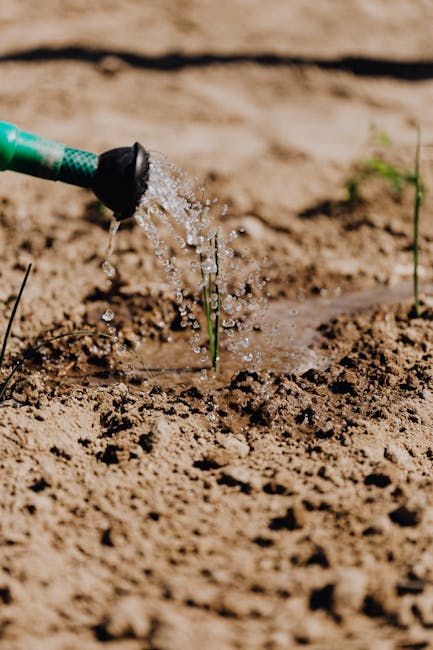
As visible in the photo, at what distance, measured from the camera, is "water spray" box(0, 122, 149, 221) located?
182cm

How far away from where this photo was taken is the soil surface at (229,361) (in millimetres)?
1583

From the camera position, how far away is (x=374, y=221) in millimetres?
3428

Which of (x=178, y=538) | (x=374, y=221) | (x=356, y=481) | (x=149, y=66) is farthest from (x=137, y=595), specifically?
(x=149, y=66)

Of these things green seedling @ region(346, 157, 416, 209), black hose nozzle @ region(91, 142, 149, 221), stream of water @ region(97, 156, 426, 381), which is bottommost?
stream of water @ region(97, 156, 426, 381)

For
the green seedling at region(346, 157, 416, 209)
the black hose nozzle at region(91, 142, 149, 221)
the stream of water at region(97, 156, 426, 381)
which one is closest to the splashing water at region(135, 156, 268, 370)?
the stream of water at region(97, 156, 426, 381)

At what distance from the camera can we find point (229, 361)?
2.63 m

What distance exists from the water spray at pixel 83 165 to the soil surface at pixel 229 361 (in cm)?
71

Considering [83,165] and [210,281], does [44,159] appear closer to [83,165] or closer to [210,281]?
[83,165]

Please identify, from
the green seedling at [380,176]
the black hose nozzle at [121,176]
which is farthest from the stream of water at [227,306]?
the green seedling at [380,176]

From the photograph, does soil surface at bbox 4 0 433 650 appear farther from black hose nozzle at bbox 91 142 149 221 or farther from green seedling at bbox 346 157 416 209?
black hose nozzle at bbox 91 142 149 221

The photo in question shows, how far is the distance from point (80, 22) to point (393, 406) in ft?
12.1

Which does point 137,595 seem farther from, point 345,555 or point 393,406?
point 393,406

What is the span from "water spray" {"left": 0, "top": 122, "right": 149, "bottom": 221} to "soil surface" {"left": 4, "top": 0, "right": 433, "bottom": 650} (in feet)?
2.33

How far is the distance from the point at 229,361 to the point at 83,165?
1.02 m
